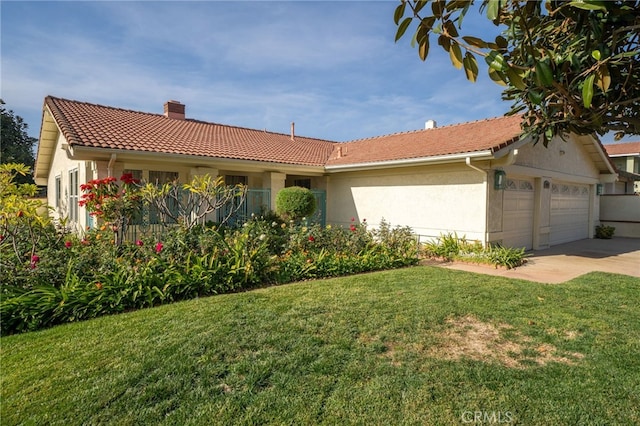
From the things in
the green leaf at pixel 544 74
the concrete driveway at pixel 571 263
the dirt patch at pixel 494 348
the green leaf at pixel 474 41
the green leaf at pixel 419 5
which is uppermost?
the green leaf at pixel 419 5

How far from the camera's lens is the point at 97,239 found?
7.76 meters

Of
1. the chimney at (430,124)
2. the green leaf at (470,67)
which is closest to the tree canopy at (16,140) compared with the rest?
the chimney at (430,124)

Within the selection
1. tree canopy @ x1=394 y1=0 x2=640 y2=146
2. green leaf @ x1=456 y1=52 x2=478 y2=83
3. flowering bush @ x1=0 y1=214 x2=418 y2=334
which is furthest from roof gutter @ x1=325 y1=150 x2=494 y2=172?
green leaf @ x1=456 y1=52 x2=478 y2=83

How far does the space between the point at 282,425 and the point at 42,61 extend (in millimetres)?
8606

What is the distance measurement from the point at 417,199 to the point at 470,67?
33.6 ft

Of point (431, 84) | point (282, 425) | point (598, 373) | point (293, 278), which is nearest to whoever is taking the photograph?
point (282, 425)

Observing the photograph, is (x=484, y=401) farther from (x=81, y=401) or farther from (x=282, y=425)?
(x=81, y=401)

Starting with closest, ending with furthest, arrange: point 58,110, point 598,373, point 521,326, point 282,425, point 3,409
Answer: point 282,425, point 3,409, point 598,373, point 521,326, point 58,110

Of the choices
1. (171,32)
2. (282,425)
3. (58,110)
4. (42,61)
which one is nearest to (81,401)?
(282,425)

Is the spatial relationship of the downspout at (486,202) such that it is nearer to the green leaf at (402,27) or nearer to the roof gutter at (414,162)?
the roof gutter at (414,162)

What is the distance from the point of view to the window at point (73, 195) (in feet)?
41.4

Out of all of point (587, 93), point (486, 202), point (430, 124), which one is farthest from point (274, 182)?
point (587, 93)

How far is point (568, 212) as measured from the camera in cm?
1541

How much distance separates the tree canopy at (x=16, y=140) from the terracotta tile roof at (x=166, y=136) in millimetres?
22792
